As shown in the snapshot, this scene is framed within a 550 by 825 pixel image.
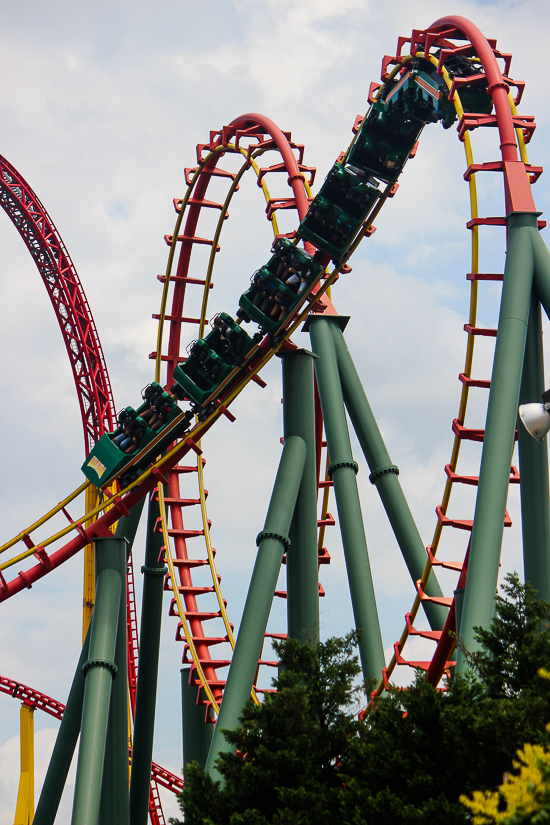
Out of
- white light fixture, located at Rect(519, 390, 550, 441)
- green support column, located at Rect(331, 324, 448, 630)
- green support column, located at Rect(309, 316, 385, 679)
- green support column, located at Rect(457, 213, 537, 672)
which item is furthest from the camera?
green support column, located at Rect(331, 324, 448, 630)

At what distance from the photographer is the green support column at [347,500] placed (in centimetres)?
953

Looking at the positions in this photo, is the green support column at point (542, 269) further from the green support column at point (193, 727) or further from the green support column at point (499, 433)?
the green support column at point (193, 727)

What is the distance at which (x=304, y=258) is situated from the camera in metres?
11.0

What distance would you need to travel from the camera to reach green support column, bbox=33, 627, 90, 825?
36.2 ft

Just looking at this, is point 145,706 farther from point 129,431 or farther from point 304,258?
point 304,258

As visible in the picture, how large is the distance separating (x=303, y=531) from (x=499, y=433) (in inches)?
147

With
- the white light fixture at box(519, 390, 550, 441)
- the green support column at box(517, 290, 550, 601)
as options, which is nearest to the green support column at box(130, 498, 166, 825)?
the green support column at box(517, 290, 550, 601)

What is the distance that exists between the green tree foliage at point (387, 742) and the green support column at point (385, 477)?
10.4 feet

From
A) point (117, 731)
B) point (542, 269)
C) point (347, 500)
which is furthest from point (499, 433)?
point (117, 731)

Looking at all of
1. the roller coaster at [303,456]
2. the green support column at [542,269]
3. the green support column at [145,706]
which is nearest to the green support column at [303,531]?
the roller coaster at [303,456]

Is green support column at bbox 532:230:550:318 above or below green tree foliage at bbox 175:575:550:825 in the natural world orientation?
above

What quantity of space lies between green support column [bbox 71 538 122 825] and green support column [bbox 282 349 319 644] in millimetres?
2060

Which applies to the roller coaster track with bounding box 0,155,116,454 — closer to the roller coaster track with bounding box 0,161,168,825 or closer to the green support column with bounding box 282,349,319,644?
the roller coaster track with bounding box 0,161,168,825

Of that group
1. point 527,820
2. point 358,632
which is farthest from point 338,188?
point 527,820
